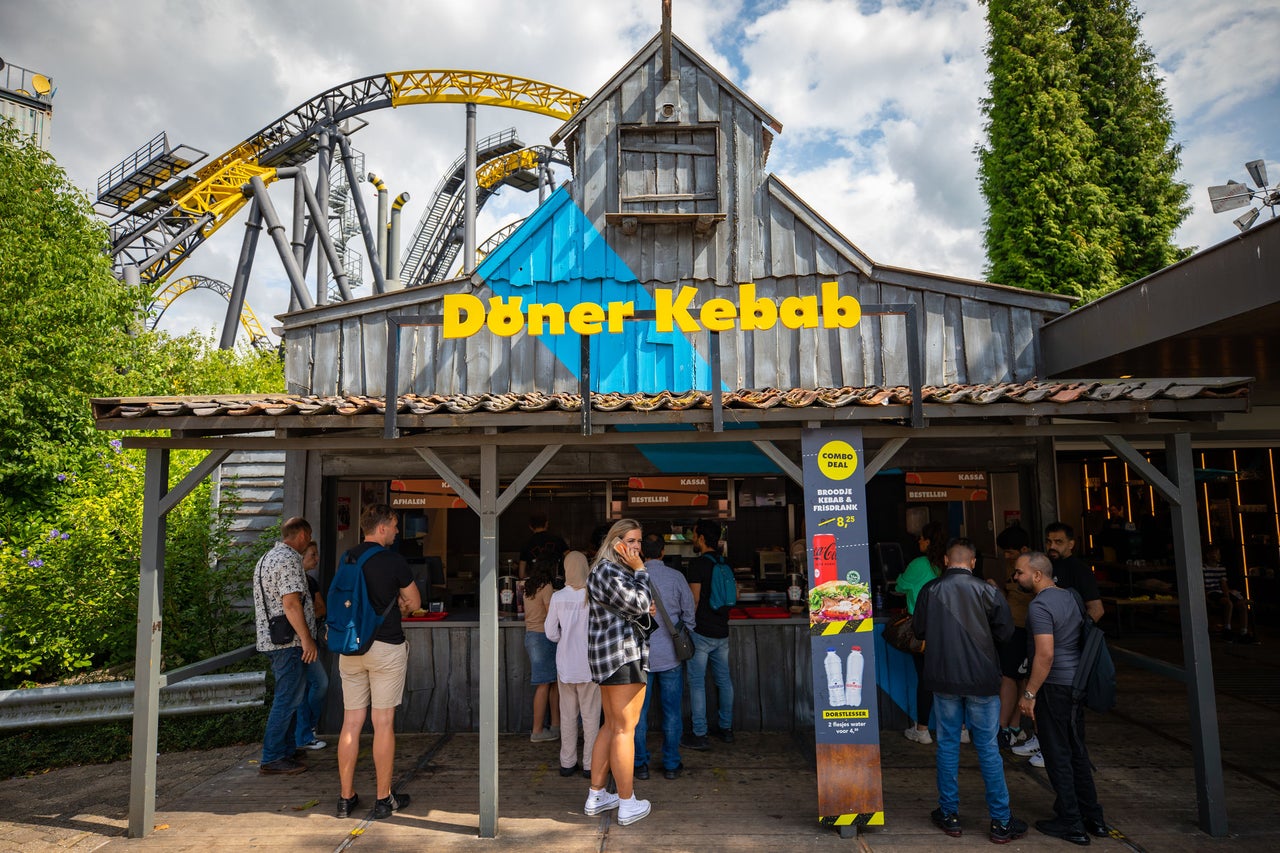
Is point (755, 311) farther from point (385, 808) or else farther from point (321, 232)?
point (321, 232)

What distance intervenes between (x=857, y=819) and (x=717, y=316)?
11.8 ft

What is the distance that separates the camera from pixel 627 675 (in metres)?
4.86

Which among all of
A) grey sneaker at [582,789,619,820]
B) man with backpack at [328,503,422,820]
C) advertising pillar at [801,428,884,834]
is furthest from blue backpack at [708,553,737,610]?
man with backpack at [328,503,422,820]

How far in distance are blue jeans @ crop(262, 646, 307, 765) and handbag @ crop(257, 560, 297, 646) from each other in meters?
0.14

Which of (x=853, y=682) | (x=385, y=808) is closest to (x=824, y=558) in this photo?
(x=853, y=682)

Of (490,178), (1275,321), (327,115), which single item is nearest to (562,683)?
(1275,321)

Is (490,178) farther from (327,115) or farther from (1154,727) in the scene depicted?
(1154,727)

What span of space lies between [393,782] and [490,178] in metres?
25.1

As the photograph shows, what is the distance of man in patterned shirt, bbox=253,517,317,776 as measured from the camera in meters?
5.86

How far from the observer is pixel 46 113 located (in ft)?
94.5

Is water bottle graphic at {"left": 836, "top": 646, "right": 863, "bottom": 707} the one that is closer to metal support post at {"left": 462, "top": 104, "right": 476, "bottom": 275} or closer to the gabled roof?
the gabled roof

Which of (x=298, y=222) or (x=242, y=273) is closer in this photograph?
(x=242, y=273)

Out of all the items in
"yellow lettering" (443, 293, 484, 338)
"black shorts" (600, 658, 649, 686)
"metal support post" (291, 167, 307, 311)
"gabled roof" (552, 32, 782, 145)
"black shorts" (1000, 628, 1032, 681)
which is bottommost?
"black shorts" (1000, 628, 1032, 681)

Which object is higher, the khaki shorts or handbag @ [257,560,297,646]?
handbag @ [257,560,297,646]
